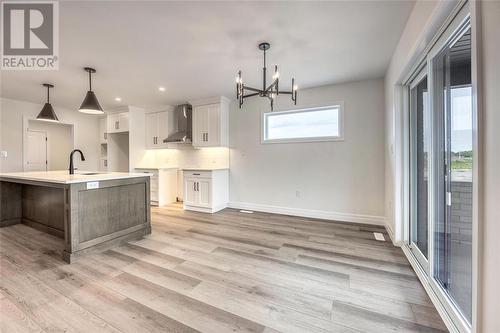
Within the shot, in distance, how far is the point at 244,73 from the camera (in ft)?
11.2

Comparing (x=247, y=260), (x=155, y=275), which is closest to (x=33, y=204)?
(x=155, y=275)

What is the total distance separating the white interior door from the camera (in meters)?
6.40

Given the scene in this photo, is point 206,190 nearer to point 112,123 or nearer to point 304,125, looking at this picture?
point 304,125

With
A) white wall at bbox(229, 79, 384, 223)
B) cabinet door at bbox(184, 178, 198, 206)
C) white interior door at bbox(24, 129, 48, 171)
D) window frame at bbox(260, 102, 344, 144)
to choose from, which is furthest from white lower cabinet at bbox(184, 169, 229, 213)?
white interior door at bbox(24, 129, 48, 171)

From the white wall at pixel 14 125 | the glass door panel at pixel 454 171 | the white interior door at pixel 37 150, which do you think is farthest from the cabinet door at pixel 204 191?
the white interior door at pixel 37 150

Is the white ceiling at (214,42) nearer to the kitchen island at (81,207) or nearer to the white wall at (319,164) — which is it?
the white wall at (319,164)

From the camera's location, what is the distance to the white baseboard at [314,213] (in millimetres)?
3736

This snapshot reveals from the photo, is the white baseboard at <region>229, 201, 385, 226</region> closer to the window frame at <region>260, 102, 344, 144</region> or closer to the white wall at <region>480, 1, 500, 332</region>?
the window frame at <region>260, 102, 344, 144</region>

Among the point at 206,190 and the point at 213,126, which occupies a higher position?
the point at 213,126

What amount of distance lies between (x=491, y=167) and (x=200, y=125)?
4758mm

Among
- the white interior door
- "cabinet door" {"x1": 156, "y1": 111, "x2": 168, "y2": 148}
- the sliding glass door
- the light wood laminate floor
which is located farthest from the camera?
the white interior door

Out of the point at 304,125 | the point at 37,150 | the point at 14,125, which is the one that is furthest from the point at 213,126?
the point at 37,150

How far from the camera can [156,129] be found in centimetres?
572

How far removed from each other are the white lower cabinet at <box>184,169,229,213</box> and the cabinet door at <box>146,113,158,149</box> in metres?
1.71
